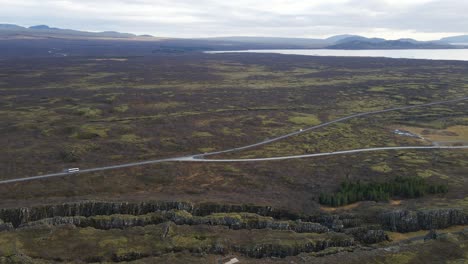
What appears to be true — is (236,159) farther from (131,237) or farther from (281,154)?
(131,237)

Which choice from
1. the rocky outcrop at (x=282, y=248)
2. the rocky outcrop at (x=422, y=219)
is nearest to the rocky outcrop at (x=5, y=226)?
the rocky outcrop at (x=282, y=248)

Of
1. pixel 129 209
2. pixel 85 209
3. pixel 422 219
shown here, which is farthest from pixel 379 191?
pixel 85 209

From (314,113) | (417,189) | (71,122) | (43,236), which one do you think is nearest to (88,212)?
(43,236)

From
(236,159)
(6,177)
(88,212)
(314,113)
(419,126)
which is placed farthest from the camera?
(314,113)

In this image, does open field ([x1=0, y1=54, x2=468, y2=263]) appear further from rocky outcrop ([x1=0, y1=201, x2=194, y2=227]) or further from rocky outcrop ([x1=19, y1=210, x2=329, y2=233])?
rocky outcrop ([x1=19, y1=210, x2=329, y2=233])

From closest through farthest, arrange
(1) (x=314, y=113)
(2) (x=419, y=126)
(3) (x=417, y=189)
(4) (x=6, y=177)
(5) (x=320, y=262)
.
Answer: (5) (x=320, y=262) < (3) (x=417, y=189) < (4) (x=6, y=177) < (2) (x=419, y=126) < (1) (x=314, y=113)

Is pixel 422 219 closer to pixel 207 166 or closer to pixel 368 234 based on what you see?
pixel 368 234
